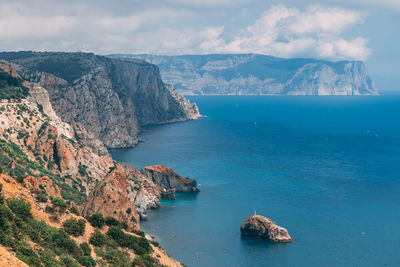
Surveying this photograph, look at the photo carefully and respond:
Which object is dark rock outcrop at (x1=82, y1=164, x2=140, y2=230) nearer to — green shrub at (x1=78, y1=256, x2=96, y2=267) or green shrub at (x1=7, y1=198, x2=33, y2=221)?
green shrub at (x1=78, y1=256, x2=96, y2=267)

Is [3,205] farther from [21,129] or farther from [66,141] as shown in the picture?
[66,141]

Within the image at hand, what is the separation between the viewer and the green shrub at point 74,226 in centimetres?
6003

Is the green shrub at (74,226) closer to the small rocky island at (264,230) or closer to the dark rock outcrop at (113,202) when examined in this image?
the dark rock outcrop at (113,202)

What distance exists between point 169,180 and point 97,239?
114 metres

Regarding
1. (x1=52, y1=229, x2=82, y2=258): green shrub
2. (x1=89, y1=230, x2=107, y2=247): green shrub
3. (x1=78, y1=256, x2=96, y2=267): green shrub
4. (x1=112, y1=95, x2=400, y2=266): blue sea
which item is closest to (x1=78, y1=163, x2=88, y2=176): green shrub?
(x1=112, y1=95, x2=400, y2=266): blue sea

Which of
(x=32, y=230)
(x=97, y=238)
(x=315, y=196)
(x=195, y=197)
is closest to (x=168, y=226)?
(x=195, y=197)

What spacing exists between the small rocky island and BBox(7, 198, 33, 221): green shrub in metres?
81.4

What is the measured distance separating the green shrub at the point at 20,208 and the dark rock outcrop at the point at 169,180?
120 m

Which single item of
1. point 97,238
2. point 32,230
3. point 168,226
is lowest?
point 168,226

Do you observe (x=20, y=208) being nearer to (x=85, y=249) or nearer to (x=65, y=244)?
(x=65, y=244)

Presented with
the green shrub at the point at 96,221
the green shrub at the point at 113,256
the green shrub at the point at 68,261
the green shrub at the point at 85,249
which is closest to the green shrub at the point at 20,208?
the green shrub at the point at 68,261

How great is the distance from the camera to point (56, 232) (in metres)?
56.3

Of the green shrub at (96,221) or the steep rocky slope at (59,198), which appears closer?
the steep rocky slope at (59,198)

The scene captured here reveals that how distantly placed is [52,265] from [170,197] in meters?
123
